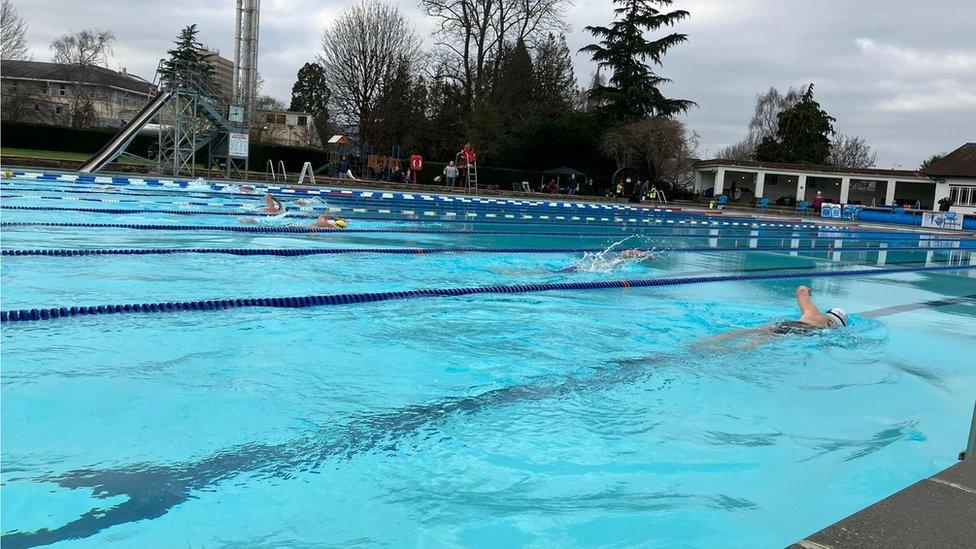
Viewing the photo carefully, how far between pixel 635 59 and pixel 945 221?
15.3m

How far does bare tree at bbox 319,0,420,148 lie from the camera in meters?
33.6

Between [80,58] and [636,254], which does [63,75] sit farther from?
[636,254]

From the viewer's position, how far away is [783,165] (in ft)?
135

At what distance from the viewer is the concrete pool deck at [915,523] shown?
63.8 inches

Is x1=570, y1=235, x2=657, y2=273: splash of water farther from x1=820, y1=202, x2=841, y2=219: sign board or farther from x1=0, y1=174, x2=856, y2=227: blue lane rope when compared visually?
x1=820, y1=202, x2=841, y2=219: sign board

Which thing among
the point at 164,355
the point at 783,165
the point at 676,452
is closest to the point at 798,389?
the point at 676,452

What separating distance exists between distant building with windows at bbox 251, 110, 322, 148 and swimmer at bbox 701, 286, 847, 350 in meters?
32.7

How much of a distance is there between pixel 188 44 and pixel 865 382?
5062 cm

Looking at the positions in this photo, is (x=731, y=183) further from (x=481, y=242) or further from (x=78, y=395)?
(x=78, y=395)

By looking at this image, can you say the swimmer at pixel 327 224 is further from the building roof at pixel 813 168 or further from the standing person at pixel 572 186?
the building roof at pixel 813 168

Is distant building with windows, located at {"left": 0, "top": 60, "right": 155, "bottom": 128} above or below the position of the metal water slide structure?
above

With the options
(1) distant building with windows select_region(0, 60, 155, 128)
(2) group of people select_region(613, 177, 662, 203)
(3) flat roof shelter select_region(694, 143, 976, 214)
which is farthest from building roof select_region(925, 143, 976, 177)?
(1) distant building with windows select_region(0, 60, 155, 128)

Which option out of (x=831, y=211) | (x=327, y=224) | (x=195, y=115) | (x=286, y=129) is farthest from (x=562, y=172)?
(x=327, y=224)

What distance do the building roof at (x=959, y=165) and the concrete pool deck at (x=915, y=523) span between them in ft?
130
